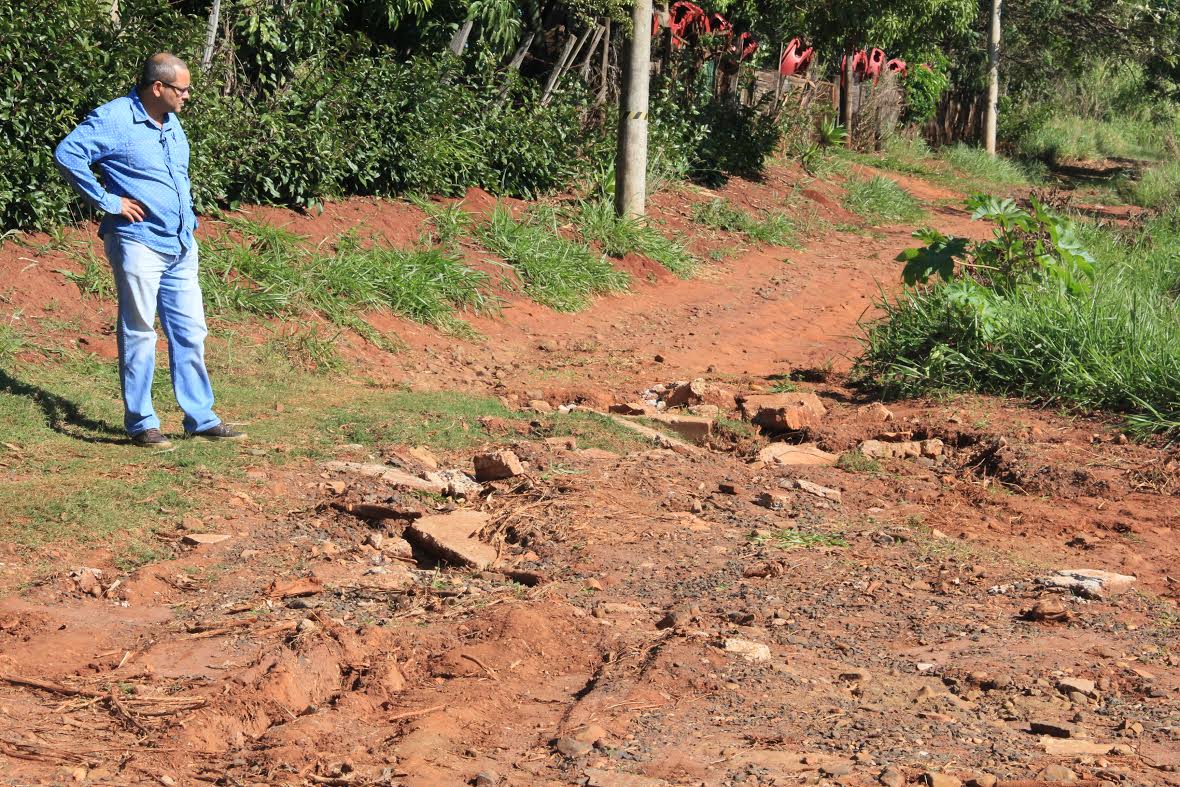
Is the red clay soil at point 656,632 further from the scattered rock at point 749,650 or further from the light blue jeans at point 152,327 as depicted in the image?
the light blue jeans at point 152,327

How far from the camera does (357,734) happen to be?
3.32m

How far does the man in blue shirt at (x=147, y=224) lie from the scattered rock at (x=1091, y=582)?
3.89 metres

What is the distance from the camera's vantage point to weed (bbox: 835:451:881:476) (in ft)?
21.1

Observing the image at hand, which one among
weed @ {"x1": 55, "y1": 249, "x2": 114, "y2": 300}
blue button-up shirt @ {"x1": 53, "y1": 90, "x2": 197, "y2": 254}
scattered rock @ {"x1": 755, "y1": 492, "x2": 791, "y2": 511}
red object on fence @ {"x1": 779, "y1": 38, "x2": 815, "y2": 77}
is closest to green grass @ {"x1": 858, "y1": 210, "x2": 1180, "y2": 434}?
scattered rock @ {"x1": 755, "y1": 492, "x2": 791, "y2": 511}

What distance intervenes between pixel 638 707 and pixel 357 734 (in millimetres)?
773

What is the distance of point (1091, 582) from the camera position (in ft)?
15.4

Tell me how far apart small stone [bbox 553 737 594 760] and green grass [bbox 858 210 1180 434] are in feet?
15.4

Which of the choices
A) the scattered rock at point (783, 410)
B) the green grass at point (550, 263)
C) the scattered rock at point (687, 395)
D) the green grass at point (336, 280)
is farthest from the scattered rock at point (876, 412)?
the green grass at point (550, 263)

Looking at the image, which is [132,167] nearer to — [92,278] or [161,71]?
[161,71]

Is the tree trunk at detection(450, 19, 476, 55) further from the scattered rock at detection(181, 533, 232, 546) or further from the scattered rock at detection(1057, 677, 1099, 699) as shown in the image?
the scattered rock at detection(1057, 677, 1099, 699)

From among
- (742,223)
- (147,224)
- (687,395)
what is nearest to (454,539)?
(147,224)

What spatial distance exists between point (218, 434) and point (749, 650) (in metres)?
3.24

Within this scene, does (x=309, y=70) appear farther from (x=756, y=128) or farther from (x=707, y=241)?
(x=756, y=128)

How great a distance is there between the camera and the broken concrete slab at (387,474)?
5594 mm
